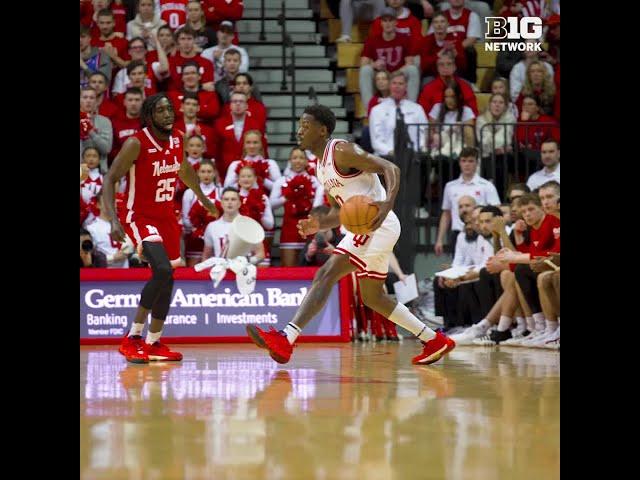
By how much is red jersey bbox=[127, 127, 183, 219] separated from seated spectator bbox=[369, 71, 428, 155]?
5.29 metres

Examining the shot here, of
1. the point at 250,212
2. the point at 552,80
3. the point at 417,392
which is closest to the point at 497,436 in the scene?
the point at 417,392

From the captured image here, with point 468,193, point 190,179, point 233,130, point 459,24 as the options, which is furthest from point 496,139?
point 190,179

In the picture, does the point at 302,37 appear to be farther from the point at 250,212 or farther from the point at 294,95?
the point at 250,212

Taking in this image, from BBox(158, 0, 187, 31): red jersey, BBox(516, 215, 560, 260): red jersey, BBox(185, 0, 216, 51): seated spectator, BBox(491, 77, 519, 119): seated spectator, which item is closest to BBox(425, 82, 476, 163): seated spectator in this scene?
BBox(491, 77, 519, 119): seated spectator

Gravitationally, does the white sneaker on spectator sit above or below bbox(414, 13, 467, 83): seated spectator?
below

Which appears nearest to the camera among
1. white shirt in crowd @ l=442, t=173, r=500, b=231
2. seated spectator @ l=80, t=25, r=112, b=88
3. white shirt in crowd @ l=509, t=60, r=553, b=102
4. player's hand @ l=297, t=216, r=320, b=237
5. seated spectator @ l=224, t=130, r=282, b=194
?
player's hand @ l=297, t=216, r=320, b=237

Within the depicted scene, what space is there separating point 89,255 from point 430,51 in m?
6.01

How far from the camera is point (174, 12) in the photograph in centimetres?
1529

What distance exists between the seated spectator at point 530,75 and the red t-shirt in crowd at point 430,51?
89cm

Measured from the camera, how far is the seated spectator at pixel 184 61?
14367 mm

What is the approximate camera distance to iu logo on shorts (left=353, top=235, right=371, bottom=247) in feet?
25.1

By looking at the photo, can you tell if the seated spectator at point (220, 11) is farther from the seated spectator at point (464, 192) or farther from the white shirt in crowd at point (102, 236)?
the seated spectator at point (464, 192)

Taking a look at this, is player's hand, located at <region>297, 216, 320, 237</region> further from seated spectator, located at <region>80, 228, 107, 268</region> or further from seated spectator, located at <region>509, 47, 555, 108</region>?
seated spectator, located at <region>509, 47, 555, 108</region>
